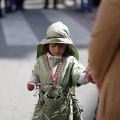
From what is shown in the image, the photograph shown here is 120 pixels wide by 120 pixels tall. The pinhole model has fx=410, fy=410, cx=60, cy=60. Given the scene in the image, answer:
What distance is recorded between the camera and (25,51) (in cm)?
829

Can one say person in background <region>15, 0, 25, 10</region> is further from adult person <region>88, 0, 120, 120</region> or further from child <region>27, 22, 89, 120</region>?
adult person <region>88, 0, 120, 120</region>

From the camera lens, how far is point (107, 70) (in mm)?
2064

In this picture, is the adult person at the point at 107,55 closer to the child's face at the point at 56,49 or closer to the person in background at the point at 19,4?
the child's face at the point at 56,49

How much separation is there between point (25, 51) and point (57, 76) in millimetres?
5134

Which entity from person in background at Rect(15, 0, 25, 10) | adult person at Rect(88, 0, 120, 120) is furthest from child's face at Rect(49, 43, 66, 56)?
person in background at Rect(15, 0, 25, 10)

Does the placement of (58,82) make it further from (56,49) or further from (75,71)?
(56,49)

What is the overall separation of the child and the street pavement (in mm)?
1523

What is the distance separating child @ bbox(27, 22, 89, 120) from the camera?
3.20 m

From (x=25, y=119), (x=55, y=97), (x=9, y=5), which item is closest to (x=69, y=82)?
(x=55, y=97)

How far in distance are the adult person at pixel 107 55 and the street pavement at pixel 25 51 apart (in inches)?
108

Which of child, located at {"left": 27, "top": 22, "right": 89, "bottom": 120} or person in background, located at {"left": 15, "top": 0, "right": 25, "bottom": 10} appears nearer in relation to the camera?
child, located at {"left": 27, "top": 22, "right": 89, "bottom": 120}

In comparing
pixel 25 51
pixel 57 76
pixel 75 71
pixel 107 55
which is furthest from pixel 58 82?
pixel 25 51

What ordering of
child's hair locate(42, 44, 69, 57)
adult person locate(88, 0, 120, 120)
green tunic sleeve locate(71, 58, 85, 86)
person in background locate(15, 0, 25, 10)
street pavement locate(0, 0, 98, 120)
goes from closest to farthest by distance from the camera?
adult person locate(88, 0, 120, 120) → green tunic sleeve locate(71, 58, 85, 86) → child's hair locate(42, 44, 69, 57) → street pavement locate(0, 0, 98, 120) → person in background locate(15, 0, 25, 10)

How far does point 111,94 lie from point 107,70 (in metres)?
0.13
